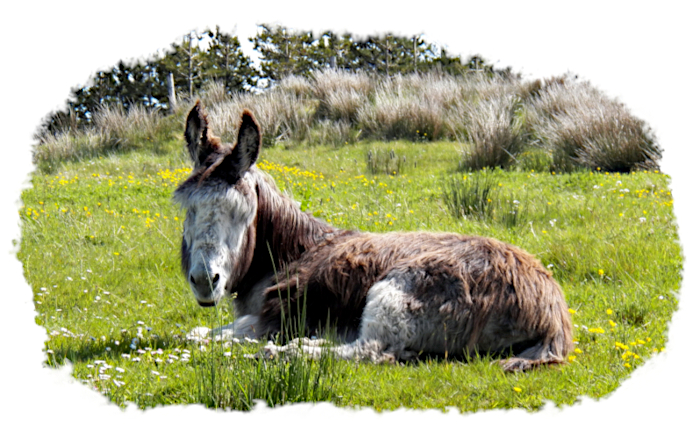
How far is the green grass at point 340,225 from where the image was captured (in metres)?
3.55

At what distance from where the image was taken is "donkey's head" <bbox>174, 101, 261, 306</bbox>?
417 cm

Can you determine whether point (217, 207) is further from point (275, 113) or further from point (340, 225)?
point (275, 113)

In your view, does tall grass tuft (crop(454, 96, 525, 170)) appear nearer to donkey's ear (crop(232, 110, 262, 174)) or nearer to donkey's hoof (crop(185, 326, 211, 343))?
donkey's ear (crop(232, 110, 262, 174))

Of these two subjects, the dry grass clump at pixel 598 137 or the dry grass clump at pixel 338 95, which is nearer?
the dry grass clump at pixel 598 137

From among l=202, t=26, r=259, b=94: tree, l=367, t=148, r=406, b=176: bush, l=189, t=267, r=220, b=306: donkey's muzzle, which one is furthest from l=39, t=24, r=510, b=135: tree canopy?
l=189, t=267, r=220, b=306: donkey's muzzle

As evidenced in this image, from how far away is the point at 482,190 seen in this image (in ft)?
28.5

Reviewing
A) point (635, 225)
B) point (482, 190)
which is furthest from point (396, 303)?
point (482, 190)

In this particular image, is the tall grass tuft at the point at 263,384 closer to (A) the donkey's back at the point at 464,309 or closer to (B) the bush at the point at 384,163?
(A) the donkey's back at the point at 464,309

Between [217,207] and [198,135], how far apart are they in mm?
716

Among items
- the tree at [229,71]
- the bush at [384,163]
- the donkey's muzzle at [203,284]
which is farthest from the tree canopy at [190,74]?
the donkey's muzzle at [203,284]

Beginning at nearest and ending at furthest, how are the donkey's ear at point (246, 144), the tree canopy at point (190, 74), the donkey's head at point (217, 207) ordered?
the donkey's head at point (217, 207)
the donkey's ear at point (246, 144)
the tree canopy at point (190, 74)

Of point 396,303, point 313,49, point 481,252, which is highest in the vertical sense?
point 313,49

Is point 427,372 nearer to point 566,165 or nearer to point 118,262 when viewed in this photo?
point 118,262

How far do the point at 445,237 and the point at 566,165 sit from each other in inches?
329
